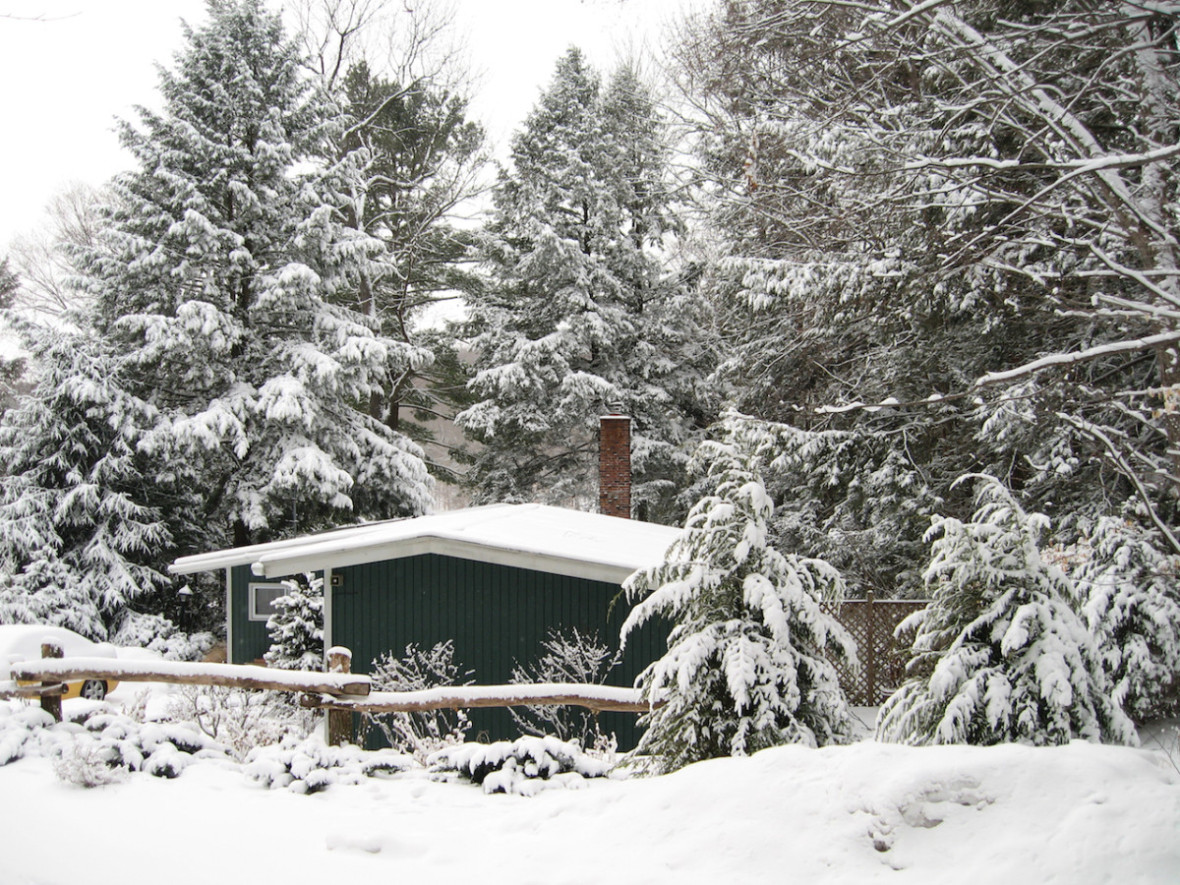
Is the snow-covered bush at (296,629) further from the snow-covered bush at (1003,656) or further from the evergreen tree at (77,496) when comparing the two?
the snow-covered bush at (1003,656)

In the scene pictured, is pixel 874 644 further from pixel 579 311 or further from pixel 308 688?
pixel 579 311

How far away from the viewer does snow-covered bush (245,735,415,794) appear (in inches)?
212

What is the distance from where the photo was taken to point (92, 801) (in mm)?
4973

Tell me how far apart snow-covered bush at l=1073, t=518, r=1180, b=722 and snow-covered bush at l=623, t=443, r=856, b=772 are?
82.9 inches

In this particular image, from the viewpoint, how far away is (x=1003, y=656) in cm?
512

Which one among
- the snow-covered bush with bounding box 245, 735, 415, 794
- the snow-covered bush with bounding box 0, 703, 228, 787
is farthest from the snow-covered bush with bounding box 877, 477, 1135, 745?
the snow-covered bush with bounding box 0, 703, 228, 787

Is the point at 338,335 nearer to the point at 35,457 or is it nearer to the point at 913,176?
the point at 35,457

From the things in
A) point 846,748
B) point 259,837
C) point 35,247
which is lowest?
point 259,837

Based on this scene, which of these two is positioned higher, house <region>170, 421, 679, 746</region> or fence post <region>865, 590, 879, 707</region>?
house <region>170, 421, 679, 746</region>

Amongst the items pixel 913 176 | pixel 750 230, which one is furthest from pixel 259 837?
pixel 750 230

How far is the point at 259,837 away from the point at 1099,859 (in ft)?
12.5

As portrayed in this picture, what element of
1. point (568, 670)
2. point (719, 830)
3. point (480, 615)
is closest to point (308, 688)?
point (719, 830)

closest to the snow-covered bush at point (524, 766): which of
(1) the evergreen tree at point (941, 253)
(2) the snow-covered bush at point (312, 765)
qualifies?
(2) the snow-covered bush at point (312, 765)

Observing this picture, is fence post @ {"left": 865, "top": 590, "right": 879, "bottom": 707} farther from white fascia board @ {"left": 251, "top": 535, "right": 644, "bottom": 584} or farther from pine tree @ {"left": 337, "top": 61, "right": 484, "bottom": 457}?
pine tree @ {"left": 337, "top": 61, "right": 484, "bottom": 457}
